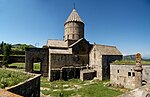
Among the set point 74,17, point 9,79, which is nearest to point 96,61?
point 74,17

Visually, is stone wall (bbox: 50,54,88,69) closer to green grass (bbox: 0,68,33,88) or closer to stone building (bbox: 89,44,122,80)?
stone building (bbox: 89,44,122,80)

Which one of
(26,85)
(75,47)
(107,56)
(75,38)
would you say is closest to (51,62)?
(75,47)

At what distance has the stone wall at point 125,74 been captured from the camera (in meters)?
21.1

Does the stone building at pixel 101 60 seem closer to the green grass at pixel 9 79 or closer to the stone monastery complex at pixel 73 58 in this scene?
the stone monastery complex at pixel 73 58

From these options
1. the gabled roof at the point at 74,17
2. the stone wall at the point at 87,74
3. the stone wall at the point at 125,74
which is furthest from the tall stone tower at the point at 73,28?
the stone wall at the point at 125,74

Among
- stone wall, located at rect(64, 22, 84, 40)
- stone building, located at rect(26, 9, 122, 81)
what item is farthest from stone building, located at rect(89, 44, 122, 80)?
stone wall, located at rect(64, 22, 84, 40)

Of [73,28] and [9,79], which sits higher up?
[73,28]

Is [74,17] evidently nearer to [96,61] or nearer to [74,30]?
[74,30]

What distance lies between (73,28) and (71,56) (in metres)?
6.54

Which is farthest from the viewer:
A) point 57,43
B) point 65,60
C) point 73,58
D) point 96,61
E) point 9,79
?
point 57,43

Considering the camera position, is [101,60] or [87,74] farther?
[101,60]

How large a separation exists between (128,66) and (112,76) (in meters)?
3.34

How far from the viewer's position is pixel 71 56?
102 ft

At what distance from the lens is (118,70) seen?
24.8 metres
